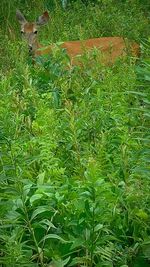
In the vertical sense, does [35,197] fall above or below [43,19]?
above

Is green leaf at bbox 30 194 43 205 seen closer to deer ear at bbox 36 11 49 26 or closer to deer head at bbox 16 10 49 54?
deer head at bbox 16 10 49 54

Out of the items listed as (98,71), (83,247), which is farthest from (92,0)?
(83,247)

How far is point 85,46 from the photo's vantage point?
5.30 m

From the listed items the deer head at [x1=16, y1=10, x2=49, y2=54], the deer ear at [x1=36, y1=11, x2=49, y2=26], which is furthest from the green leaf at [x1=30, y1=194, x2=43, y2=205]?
the deer ear at [x1=36, y1=11, x2=49, y2=26]

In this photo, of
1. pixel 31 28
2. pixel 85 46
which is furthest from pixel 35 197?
pixel 31 28

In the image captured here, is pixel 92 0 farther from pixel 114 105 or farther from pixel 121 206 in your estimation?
pixel 121 206

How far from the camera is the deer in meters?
6.00

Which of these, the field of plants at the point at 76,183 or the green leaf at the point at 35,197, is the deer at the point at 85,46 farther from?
the green leaf at the point at 35,197

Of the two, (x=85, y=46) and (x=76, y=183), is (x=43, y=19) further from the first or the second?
(x=76, y=183)

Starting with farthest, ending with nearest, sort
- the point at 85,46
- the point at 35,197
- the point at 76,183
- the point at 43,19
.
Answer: the point at 43,19, the point at 85,46, the point at 76,183, the point at 35,197

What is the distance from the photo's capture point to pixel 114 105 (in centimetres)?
371

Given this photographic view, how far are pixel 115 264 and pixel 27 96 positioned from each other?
69.3 inches

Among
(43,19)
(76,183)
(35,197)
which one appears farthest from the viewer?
(43,19)

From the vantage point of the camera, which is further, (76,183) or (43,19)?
(43,19)
